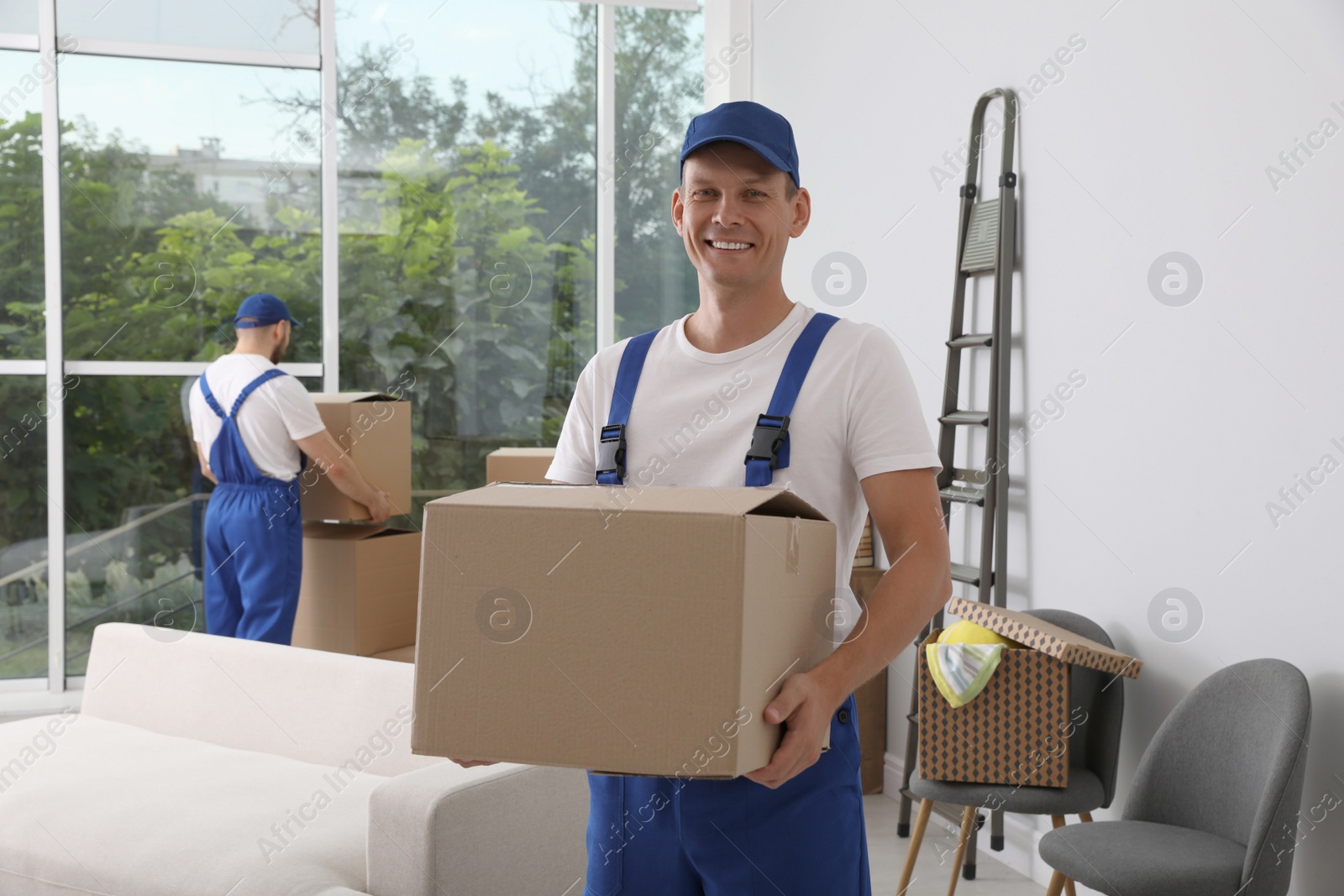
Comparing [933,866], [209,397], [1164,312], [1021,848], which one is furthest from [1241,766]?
[209,397]

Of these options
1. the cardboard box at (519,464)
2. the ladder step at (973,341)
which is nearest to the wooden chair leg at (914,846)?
the ladder step at (973,341)

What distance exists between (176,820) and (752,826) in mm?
1539

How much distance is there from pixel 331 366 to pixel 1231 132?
384 centimetres

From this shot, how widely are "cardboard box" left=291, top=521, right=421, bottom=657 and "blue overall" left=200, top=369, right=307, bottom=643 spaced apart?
0.43 feet

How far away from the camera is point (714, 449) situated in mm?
1230

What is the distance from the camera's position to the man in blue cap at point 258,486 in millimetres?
3742

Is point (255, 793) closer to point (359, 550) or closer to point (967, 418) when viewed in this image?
point (359, 550)

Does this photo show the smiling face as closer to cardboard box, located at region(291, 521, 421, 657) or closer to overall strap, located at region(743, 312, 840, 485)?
overall strap, located at region(743, 312, 840, 485)

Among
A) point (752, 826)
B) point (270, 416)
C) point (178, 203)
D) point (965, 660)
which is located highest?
point (178, 203)

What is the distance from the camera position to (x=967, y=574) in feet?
10.3

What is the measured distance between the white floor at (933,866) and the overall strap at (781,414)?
6.34 feet

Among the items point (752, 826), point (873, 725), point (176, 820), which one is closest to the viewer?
point (752, 826)

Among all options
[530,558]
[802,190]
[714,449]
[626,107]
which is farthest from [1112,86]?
[626,107]

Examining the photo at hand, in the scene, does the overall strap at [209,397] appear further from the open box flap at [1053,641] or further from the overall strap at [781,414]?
the overall strap at [781,414]
